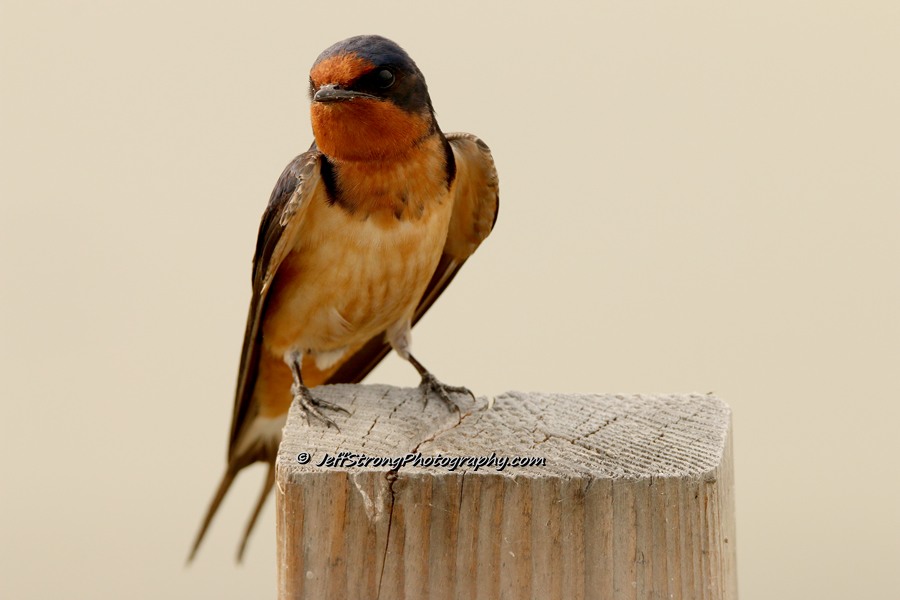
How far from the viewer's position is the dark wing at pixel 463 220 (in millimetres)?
3037

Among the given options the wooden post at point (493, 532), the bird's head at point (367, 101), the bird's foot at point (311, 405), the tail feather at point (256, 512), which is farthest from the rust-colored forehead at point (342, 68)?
the tail feather at point (256, 512)

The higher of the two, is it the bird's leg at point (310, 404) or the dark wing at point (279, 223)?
the dark wing at point (279, 223)

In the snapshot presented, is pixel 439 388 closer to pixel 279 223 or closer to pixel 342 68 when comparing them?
pixel 279 223

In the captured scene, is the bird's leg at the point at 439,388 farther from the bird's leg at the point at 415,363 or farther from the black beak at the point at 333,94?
the black beak at the point at 333,94

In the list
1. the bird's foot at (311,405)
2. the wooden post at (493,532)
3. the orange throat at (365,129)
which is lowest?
the wooden post at (493,532)

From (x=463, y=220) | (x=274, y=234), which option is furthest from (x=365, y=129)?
(x=463, y=220)

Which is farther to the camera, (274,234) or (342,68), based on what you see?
(274,234)

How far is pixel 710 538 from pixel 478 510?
0.52 m

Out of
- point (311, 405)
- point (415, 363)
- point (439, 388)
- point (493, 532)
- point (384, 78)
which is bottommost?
point (493, 532)

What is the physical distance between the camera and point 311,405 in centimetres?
259

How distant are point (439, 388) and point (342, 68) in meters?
1.03

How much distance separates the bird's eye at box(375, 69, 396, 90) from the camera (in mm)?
2512

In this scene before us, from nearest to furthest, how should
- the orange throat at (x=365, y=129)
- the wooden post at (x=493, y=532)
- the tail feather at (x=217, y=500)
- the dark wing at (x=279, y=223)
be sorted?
the wooden post at (x=493, y=532) < the orange throat at (x=365, y=129) < the dark wing at (x=279, y=223) < the tail feather at (x=217, y=500)

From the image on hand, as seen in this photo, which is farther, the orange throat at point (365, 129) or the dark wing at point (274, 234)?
the dark wing at point (274, 234)
